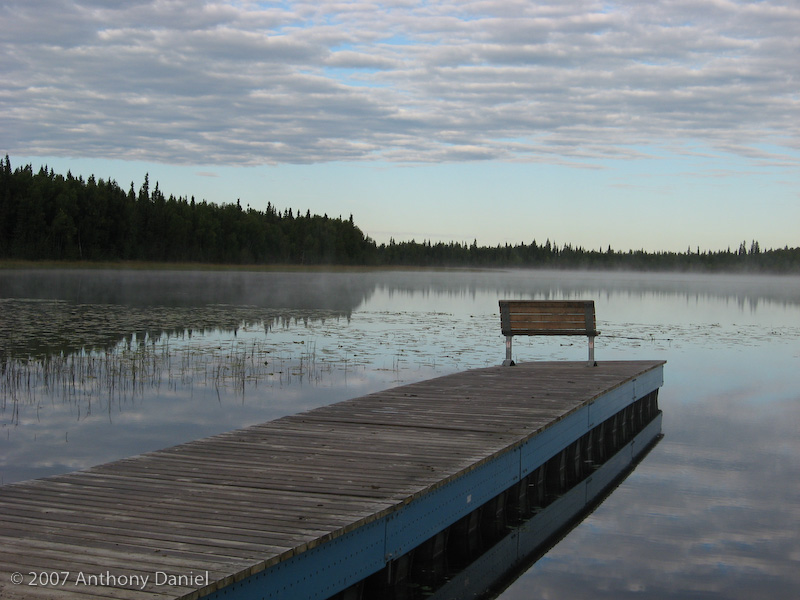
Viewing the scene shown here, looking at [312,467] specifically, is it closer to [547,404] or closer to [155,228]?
[547,404]

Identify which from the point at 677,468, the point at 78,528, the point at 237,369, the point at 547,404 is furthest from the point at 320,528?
the point at 237,369

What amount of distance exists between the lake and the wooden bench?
1.99 m

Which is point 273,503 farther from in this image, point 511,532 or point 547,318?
point 547,318

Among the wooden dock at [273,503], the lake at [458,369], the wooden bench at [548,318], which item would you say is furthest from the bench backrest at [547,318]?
the wooden dock at [273,503]

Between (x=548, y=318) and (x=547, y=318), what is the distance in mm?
17

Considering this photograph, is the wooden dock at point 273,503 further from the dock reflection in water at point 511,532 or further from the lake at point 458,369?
the lake at point 458,369

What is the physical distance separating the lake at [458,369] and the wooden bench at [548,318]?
199 centimetres

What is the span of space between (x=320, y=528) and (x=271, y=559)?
592mm

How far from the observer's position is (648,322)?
29.9m

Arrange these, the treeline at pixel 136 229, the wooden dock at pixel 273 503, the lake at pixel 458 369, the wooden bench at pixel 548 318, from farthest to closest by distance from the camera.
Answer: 1. the treeline at pixel 136 229
2. the wooden bench at pixel 548 318
3. the lake at pixel 458 369
4. the wooden dock at pixel 273 503

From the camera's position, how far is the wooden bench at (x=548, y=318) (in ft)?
45.0

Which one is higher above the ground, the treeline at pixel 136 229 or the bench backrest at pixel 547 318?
the treeline at pixel 136 229

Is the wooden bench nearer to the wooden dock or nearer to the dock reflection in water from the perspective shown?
the dock reflection in water

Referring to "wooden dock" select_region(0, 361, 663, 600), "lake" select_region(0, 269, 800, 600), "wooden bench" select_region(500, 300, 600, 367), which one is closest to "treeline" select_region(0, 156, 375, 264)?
"lake" select_region(0, 269, 800, 600)
